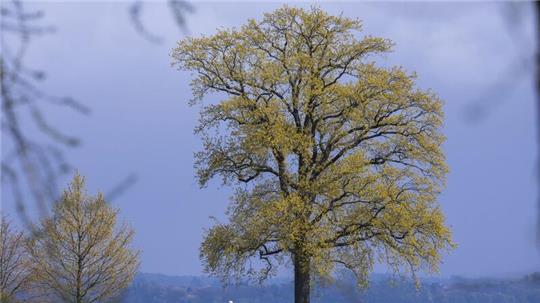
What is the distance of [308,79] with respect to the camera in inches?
816

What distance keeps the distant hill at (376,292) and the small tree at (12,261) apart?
3.42 metres

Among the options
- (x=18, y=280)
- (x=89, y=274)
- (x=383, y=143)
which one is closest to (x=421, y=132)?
(x=383, y=143)

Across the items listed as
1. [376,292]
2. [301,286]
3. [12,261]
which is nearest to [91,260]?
[12,261]

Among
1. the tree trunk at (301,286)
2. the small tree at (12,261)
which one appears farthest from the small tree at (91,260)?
the tree trunk at (301,286)

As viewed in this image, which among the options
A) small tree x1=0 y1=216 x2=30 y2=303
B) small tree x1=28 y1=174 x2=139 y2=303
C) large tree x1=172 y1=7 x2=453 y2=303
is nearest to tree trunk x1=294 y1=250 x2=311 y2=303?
large tree x1=172 y1=7 x2=453 y2=303

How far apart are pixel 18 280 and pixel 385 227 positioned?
13605mm

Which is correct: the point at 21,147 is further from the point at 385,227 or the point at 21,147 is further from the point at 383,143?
the point at 383,143

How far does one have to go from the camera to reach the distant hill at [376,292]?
1873 millimetres

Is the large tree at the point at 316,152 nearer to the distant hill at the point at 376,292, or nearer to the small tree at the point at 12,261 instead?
the distant hill at the point at 376,292

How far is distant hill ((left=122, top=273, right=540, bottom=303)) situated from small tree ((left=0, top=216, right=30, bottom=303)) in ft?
11.2

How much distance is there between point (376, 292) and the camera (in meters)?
22.7

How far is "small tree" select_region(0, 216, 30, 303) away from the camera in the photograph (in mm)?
26422

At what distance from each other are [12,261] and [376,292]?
12548mm

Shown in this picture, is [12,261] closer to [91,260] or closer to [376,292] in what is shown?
[91,260]
